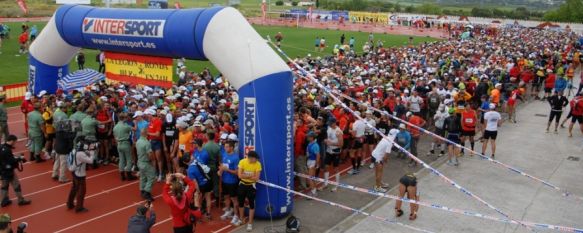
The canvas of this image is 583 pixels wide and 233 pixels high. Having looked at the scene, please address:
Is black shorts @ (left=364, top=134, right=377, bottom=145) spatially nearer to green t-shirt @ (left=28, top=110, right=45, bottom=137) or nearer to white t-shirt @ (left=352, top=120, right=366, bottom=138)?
white t-shirt @ (left=352, top=120, right=366, bottom=138)

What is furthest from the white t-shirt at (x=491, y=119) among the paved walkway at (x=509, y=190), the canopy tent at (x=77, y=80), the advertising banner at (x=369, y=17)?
the advertising banner at (x=369, y=17)

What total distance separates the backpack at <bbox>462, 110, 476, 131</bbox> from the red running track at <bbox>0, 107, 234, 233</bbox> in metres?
6.34

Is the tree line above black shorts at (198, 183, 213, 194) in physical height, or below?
above

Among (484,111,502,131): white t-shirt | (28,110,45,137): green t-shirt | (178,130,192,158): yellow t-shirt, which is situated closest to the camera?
(178,130,192,158): yellow t-shirt

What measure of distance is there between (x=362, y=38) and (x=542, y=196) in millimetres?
35887

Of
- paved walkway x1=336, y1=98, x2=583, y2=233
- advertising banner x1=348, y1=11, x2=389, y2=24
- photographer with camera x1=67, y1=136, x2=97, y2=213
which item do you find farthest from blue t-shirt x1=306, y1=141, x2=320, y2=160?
advertising banner x1=348, y1=11, x2=389, y2=24

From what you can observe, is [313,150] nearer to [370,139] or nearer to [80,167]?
[370,139]

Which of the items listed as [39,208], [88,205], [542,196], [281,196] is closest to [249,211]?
[281,196]

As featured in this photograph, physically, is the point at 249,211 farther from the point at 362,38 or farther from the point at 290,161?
the point at 362,38

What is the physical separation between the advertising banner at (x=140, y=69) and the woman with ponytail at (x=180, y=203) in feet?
12.8

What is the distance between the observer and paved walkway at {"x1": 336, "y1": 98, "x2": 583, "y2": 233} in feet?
29.0

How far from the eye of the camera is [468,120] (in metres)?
12.2

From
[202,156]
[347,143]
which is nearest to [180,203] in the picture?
[202,156]

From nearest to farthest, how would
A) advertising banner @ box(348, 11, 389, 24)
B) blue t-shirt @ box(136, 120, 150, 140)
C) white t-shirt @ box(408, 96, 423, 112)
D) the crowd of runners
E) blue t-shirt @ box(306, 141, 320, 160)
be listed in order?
the crowd of runners
blue t-shirt @ box(306, 141, 320, 160)
blue t-shirt @ box(136, 120, 150, 140)
white t-shirt @ box(408, 96, 423, 112)
advertising banner @ box(348, 11, 389, 24)
